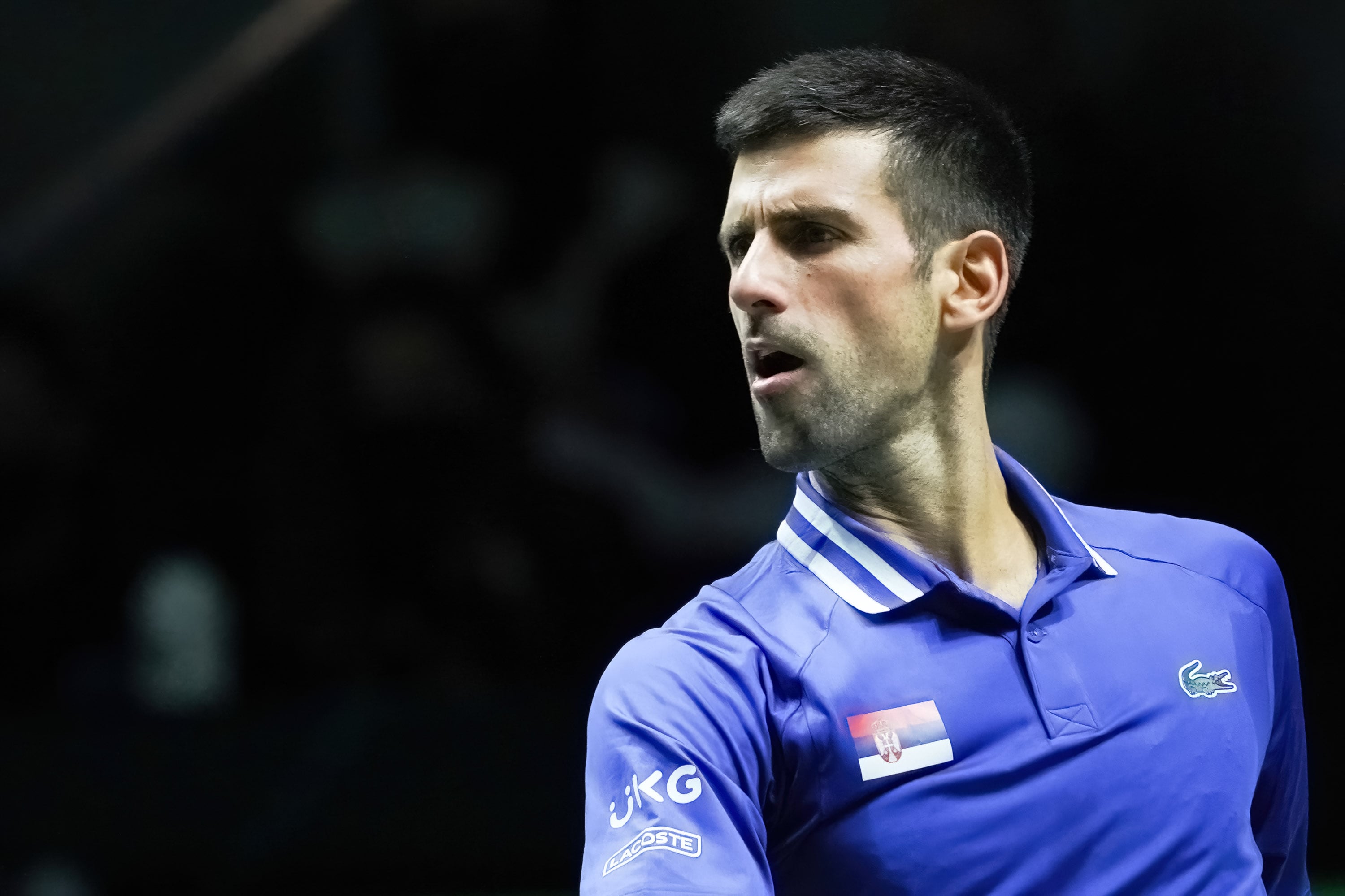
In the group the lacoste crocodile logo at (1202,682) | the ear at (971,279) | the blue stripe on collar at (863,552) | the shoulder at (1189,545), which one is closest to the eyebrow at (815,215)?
the ear at (971,279)

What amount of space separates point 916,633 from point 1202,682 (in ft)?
1.34

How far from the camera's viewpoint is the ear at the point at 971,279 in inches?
78.7

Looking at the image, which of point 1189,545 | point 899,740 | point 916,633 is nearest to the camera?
point 899,740

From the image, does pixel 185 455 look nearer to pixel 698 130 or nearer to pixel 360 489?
pixel 360 489

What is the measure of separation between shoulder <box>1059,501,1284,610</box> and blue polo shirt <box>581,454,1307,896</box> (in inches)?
3.0

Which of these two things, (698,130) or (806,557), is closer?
(806,557)

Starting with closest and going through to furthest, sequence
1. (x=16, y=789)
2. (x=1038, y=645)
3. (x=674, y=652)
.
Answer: (x=674, y=652), (x=1038, y=645), (x=16, y=789)

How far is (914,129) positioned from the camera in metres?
1.97

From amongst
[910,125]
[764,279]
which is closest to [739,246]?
[764,279]

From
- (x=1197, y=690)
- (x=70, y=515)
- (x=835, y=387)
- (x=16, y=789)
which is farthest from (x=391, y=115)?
(x=1197, y=690)

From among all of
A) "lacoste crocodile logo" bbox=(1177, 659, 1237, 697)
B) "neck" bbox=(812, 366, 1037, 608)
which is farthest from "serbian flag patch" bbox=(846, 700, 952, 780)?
"lacoste crocodile logo" bbox=(1177, 659, 1237, 697)

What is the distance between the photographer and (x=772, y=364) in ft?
6.42

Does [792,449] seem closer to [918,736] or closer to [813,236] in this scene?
[813,236]

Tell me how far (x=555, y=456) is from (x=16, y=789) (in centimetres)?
172
